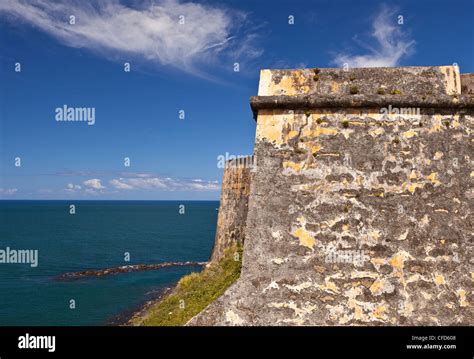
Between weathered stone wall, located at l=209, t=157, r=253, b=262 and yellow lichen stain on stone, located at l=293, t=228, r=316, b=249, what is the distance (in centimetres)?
967

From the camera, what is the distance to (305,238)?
5.68m

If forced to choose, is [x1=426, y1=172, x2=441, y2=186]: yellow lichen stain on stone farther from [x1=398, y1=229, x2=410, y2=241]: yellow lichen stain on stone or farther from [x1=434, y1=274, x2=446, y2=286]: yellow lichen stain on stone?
[x1=434, y1=274, x2=446, y2=286]: yellow lichen stain on stone

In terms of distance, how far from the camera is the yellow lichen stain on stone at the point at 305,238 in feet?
18.6

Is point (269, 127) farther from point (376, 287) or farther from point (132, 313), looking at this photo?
point (132, 313)

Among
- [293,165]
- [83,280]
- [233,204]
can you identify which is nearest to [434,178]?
[293,165]

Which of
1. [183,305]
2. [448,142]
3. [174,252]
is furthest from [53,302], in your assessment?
[448,142]

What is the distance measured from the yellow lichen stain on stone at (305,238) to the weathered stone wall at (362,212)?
20 millimetres

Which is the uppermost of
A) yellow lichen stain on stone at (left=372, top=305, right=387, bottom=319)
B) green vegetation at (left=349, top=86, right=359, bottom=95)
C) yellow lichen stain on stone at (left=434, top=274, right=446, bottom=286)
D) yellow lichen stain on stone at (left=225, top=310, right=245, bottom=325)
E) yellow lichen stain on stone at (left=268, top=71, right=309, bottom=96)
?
yellow lichen stain on stone at (left=268, top=71, right=309, bottom=96)

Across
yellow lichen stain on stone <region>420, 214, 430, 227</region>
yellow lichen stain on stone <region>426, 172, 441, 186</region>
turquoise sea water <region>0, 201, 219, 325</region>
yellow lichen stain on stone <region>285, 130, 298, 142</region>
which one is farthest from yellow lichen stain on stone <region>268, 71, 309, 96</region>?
turquoise sea water <region>0, 201, 219, 325</region>

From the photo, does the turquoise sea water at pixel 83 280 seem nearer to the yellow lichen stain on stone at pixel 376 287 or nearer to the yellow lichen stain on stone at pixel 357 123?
the yellow lichen stain on stone at pixel 376 287

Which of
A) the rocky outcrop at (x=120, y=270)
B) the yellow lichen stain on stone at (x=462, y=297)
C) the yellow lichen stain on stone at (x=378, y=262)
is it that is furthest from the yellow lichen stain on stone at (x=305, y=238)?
the rocky outcrop at (x=120, y=270)

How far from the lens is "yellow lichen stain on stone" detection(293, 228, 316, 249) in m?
5.66

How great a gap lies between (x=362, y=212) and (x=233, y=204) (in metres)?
11.1

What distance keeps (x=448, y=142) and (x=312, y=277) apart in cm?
280
